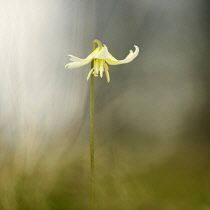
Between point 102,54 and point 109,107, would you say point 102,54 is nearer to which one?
point 102,54

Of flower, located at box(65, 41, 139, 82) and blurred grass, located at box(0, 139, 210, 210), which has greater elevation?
flower, located at box(65, 41, 139, 82)

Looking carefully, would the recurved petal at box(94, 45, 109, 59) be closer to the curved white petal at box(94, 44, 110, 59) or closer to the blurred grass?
the curved white petal at box(94, 44, 110, 59)

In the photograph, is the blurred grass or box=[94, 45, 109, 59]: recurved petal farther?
the blurred grass

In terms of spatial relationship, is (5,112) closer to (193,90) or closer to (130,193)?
(130,193)

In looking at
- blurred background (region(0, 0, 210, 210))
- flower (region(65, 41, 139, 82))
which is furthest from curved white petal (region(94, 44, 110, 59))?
blurred background (region(0, 0, 210, 210))

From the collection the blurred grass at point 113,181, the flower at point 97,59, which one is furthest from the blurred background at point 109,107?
the flower at point 97,59

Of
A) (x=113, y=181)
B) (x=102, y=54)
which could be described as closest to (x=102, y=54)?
(x=102, y=54)

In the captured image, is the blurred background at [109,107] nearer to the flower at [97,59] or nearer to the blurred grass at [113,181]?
the blurred grass at [113,181]

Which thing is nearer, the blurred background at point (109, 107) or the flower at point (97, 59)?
the flower at point (97, 59)
